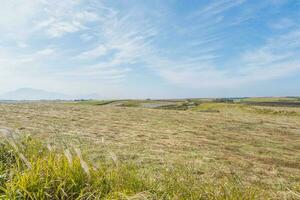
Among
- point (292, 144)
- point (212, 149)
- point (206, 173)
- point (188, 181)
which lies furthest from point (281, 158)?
point (188, 181)

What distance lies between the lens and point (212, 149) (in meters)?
15.1

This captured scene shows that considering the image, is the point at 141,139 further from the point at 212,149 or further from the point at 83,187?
the point at 83,187

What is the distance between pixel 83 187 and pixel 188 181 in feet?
6.54

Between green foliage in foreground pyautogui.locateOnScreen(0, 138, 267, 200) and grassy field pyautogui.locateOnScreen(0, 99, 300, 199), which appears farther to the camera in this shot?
grassy field pyautogui.locateOnScreen(0, 99, 300, 199)

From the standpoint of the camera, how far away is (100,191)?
6.06 metres

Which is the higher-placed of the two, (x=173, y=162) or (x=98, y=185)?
(x=98, y=185)

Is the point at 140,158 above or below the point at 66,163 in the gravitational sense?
below

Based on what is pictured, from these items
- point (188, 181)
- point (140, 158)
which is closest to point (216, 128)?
point (140, 158)

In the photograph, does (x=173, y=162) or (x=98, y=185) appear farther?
(x=173, y=162)

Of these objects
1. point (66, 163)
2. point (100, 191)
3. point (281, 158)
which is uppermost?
point (66, 163)

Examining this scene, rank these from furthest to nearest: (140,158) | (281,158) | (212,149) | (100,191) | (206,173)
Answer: (212,149), (281,158), (140,158), (206,173), (100,191)

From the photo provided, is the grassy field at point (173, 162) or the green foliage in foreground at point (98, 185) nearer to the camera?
the green foliage in foreground at point (98, 185)

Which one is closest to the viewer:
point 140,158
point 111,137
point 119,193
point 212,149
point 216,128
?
point 119,193

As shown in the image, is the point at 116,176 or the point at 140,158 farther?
the point at 140,158
